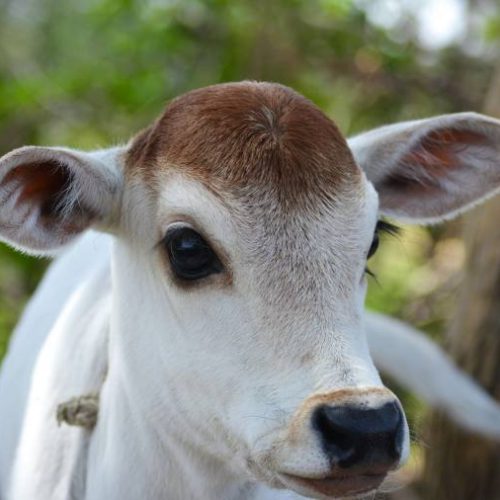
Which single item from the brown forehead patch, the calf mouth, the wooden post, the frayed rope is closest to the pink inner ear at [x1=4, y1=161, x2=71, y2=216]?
the brown forehead patch

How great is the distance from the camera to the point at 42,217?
3670 millimetres

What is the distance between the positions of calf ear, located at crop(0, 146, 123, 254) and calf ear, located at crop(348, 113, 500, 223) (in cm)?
92

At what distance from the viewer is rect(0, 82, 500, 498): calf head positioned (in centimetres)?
307

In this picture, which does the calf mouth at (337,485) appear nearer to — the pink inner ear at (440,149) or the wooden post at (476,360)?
the pink inner ear at (440,149)

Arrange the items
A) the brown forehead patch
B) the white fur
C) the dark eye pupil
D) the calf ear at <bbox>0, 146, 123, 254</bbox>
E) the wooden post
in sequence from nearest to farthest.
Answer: the brown forehead patch
the calf ear at <bbox>0, 146, 123, 254</bbox>
the dark eye pupil
the white fur
the wooden post

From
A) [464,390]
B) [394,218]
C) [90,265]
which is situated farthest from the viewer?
[464,390]

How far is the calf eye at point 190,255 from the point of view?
11.1 feet

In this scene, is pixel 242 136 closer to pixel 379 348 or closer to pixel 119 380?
pixel 119 380

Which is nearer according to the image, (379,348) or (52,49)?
(379,348)

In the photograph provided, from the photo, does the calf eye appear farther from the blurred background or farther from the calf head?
the blurred background

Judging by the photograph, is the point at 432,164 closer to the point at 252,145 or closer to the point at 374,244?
the point at 374,244

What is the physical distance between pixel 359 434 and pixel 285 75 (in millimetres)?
5190

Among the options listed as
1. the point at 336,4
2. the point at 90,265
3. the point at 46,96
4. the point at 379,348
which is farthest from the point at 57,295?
the point at 336,4

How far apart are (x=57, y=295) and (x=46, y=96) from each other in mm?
3254
